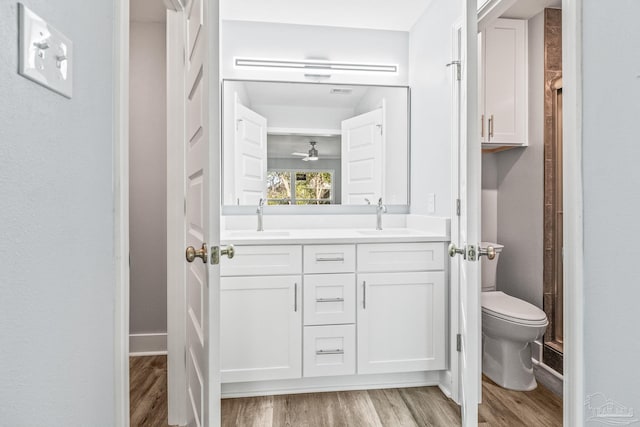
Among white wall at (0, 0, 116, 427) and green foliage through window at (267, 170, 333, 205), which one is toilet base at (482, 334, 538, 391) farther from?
white wall at (0, 0, 116, 427)

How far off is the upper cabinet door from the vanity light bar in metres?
0.68

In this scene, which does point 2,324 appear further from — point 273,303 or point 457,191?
point 457,191

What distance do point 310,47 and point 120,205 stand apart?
7.25 ft

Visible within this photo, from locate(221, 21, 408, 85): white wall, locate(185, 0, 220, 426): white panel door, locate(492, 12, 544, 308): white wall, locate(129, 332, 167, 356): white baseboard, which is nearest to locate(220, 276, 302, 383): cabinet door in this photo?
locate(185, 0, 220, 426): white panel door

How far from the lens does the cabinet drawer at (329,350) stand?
6.65 feet

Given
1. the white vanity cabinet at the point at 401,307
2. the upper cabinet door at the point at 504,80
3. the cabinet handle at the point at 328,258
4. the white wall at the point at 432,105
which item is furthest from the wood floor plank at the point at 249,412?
the upper cabinet door at the point at 504,80

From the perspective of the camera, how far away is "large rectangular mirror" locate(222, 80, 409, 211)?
102 inches

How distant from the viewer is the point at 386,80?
2727mm

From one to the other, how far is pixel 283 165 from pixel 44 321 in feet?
6.94

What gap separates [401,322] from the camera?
2102 mm

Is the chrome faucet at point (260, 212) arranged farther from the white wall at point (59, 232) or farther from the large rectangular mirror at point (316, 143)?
the white wall at point (59, 232)

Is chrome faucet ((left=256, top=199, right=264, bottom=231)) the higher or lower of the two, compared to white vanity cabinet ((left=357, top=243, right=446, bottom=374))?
higher
